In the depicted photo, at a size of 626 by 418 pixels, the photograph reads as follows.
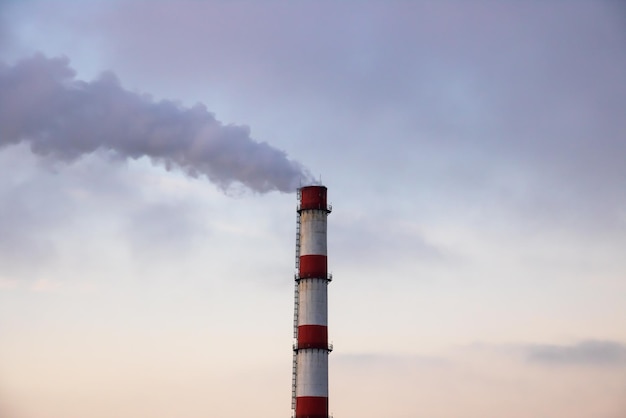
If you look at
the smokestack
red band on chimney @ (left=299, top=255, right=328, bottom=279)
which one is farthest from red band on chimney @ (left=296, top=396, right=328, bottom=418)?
red band on chimney @ (left=299, top=255, right=328, bottom=279)

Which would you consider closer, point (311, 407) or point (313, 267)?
point (311, 407)

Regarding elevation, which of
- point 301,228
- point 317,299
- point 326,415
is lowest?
point 326,415

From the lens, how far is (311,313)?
54.2 m

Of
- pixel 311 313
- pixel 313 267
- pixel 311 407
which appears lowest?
pixel 311 407

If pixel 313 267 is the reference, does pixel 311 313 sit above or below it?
below

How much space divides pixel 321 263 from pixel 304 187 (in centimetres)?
439

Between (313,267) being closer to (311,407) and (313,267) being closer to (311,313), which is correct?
(311,313)

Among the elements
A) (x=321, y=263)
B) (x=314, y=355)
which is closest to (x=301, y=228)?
(x=321, y=263)

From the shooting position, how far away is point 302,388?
176 ft

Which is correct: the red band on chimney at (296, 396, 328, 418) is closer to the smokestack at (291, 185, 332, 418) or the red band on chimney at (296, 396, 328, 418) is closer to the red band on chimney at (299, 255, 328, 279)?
the smokestack at (291, 185, 332, 418)

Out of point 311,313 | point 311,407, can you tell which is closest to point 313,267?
point 311,313

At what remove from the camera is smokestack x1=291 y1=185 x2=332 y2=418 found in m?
53.6

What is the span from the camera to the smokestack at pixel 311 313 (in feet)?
176

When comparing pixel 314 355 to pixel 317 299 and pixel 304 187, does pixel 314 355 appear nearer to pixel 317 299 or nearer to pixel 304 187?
pixel 317 299
